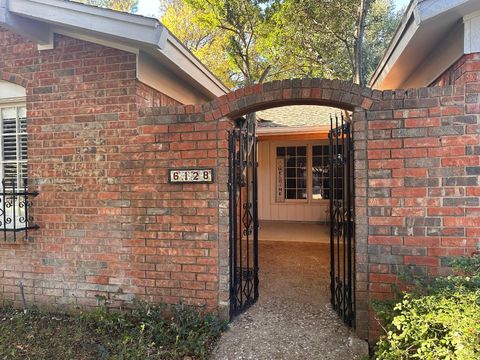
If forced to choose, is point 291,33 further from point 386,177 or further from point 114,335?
point 114,335

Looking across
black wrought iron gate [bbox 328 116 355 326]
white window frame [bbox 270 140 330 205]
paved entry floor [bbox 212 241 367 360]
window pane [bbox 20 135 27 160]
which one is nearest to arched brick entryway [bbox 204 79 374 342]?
black wrought iron gate [bbox 328 116 355 326]

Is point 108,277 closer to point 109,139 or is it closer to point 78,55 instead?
point 109,139

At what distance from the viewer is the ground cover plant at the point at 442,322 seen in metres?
1.95

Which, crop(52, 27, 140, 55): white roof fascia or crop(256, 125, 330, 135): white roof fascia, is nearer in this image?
crop(52, 27, 140, 55): white roof fascia

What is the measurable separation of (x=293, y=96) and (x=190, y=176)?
133cm

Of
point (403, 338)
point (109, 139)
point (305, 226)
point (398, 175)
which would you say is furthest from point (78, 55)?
point (305, 226)

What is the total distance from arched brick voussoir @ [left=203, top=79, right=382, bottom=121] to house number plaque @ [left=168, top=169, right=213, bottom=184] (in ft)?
1.84

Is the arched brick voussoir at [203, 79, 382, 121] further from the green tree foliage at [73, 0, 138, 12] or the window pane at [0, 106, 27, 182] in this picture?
the green tree foliage at [73, 0, 138, 12]

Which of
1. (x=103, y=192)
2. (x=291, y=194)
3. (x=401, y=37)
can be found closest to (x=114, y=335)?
(x=103, y=192)

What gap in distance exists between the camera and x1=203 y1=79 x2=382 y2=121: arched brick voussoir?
3.05 m

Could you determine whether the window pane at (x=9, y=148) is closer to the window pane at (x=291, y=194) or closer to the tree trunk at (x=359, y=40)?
the tree trunk at (x=359, y=40)

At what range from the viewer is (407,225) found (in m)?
2.96

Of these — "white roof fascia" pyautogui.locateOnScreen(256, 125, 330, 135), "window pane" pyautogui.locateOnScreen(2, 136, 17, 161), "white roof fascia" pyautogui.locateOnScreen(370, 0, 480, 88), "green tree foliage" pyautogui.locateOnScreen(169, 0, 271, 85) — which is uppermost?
"green tree foliage" pyautogui.locateOnScreen(169, 0, 271, 85)

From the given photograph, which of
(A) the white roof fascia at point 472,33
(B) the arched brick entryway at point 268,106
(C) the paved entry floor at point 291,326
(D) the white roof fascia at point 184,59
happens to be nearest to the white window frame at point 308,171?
→ (C) the paved entry floor at point 291,326
